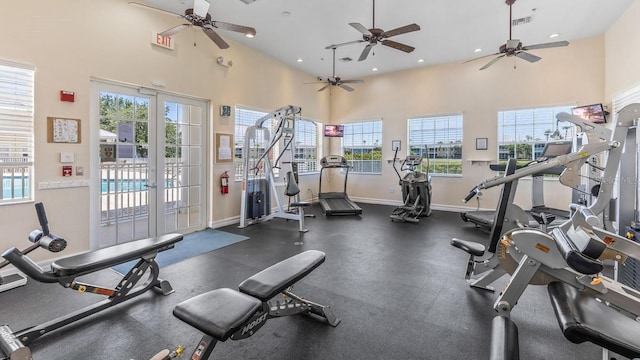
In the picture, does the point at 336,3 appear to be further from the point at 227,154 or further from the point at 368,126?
the point at 368,126

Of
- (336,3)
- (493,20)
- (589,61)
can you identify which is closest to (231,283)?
(336,3)

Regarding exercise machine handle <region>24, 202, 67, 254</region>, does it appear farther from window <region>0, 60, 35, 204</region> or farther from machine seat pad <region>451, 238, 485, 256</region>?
machine seat pad <region>451, 238, 485, 256</region>

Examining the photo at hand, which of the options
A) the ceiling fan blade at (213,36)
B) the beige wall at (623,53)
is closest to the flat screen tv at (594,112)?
the beige wall at (623,53)

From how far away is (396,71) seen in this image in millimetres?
8141

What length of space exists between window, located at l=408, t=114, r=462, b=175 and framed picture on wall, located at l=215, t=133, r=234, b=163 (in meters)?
4.88

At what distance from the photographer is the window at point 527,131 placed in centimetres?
633

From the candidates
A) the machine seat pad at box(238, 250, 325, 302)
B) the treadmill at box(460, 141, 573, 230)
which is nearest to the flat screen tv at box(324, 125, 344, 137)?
the treadmill at box(460, 141, 573, 230)

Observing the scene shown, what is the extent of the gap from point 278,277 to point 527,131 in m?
7.19

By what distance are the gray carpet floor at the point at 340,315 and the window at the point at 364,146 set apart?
471 centimetres

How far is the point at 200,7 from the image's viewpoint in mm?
3535

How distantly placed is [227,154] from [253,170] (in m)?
0.73

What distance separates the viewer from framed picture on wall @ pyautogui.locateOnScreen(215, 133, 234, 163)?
5.73m

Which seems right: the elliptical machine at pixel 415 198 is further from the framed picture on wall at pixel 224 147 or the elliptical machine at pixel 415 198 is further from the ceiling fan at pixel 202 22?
the ceiling fan at pixel 202 22

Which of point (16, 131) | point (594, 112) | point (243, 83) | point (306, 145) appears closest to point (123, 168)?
point (16, 131)
